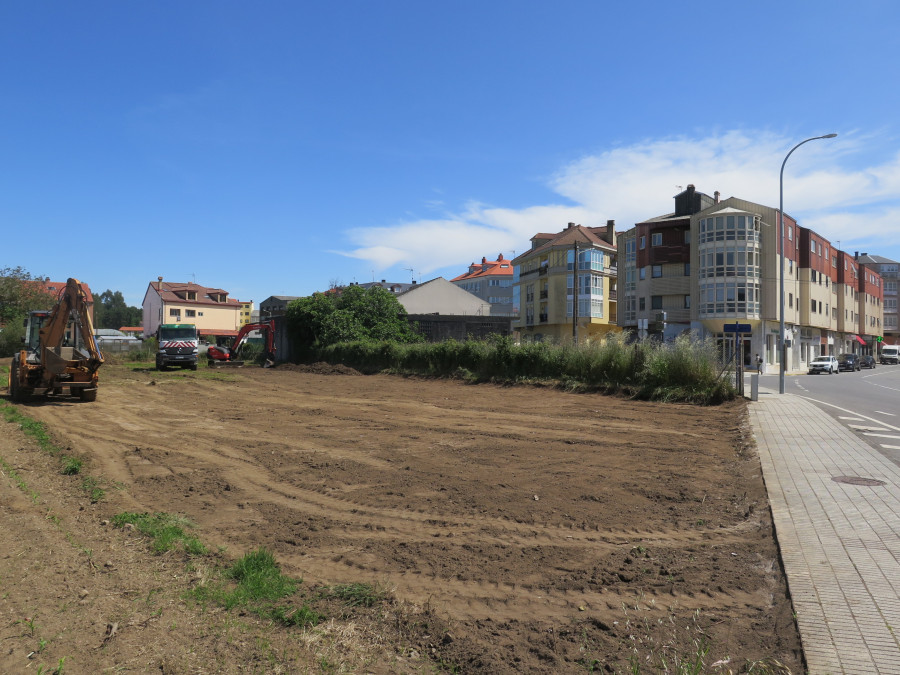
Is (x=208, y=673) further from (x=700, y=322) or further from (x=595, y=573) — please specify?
(x=700, y=322)

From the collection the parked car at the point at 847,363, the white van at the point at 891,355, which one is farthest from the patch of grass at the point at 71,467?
the white van at the point at 891,355

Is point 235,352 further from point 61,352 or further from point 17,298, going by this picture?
point 61,352

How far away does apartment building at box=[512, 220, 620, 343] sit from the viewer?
65.2m

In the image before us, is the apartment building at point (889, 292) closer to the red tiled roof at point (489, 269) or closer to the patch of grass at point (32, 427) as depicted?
the red tiled roof at point (489, 269)

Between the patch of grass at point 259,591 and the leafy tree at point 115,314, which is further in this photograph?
the leafy tree at point 115,314

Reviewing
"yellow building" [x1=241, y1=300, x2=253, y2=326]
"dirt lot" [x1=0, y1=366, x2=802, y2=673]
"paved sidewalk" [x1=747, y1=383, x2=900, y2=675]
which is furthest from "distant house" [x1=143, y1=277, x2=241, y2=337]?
"paved sidewalk" [x1=747, y1=383, x2=900, y2=675]

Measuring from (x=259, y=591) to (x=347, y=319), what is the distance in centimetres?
3824

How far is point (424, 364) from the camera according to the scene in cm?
3306

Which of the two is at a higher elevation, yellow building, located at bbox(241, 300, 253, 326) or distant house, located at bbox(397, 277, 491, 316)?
yellow building, located at bbox(241, 300, 253, 326)

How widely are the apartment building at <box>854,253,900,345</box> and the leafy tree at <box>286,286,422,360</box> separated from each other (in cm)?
10526

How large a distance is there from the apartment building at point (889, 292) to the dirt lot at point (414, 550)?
125 metres

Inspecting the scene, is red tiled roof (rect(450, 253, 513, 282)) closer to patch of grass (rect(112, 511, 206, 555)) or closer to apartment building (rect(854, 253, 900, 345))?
apartment building (rect(854, 253, 900, 345))

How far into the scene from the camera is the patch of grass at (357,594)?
183 inches

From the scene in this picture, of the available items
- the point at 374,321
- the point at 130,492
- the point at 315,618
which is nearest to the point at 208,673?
the point at 315,618
